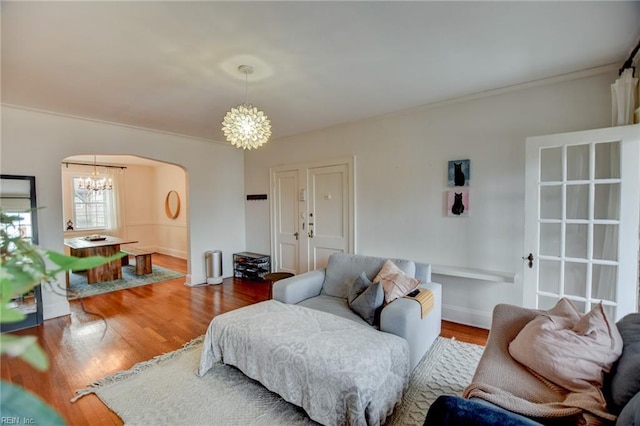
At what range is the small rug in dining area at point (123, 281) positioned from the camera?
4.83 meters

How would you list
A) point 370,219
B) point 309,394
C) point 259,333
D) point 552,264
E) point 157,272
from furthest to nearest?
point 157,272 < point 370,219 < point 552,264 < point 259,333 < point 309,394

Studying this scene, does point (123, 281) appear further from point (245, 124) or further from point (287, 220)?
point (245, 124)

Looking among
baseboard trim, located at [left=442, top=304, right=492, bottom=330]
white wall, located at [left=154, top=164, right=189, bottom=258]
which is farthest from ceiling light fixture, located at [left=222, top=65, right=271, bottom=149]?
white wall, located at [left=154, top=164, right=189, bottom=258]

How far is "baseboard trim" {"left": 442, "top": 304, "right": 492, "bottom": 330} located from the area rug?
71cm

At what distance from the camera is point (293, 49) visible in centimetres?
228

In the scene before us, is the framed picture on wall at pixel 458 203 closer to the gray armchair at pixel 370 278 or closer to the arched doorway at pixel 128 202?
the gray armchair at pixel 370 278

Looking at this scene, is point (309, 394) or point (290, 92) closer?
point (309, 394)

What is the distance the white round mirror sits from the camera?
7750 millimetres

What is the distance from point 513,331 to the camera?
79.4 inches

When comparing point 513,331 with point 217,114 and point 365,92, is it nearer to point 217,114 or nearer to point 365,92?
point 365,92

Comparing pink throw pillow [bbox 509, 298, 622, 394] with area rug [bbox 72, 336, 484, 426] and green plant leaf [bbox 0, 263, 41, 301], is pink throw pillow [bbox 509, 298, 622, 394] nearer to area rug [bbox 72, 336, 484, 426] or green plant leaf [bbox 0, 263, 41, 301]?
area rug [bbox 72, 336, 484, 426]

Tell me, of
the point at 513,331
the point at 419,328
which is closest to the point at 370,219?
the point at 419,328

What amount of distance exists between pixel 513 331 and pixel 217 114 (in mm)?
3739

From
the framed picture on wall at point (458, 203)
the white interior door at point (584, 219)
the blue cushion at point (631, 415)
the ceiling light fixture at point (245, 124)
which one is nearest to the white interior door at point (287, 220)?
the ceiling light fixture at point (245, 124)
